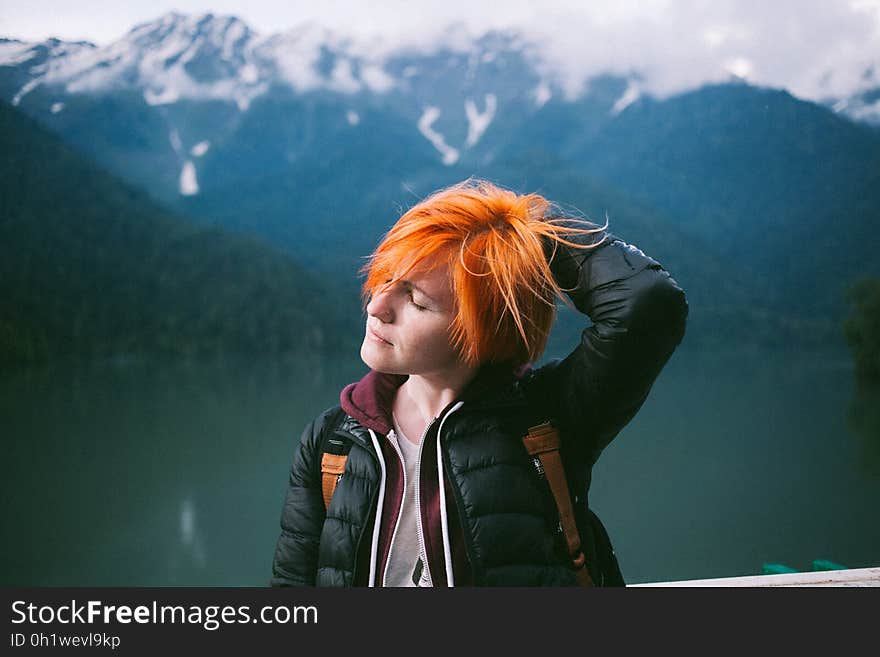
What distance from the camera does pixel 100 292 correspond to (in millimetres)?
12984

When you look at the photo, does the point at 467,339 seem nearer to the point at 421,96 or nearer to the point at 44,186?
the point at 44,186

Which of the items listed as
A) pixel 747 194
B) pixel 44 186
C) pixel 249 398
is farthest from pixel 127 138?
pixel 747 194

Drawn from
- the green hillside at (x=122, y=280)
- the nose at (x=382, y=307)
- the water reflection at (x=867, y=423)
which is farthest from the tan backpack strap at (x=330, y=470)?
the green hillside at (x=122, y=280)

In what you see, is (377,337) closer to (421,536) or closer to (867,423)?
(421,536)

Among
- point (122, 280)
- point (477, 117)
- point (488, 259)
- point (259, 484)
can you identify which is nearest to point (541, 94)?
point (477, 117)

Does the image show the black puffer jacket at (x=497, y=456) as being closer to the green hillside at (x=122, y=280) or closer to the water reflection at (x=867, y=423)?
the water reflection at (x=867, y=423)

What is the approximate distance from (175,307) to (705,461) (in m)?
11.9

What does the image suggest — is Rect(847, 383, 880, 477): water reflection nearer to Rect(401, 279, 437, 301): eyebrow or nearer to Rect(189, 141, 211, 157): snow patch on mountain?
Rect(401, 279, 437, 301): eyebrow

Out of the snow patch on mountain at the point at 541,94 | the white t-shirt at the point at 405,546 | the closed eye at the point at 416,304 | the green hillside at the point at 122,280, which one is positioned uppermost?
the snow patch on mountain at the point at 541,94

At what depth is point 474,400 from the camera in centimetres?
61

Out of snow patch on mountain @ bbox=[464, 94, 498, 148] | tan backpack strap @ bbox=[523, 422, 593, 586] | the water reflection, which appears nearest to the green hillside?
snow patch on mountain @ bbox=[464, 94, 498, 148]

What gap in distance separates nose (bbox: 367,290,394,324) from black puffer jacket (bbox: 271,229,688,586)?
2.8 inches

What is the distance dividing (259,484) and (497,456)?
23.0ft

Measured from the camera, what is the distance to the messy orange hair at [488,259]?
588mm
